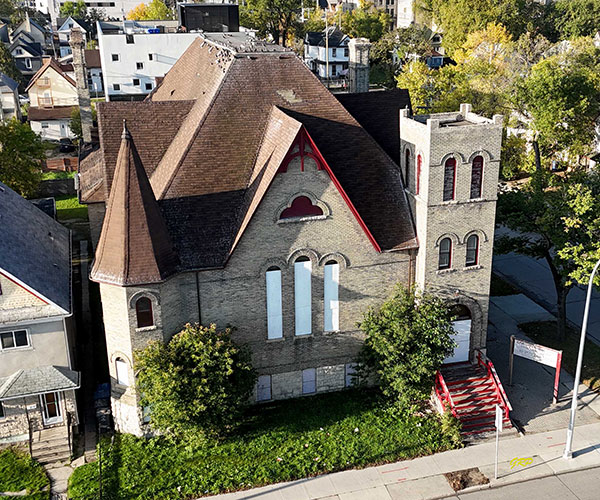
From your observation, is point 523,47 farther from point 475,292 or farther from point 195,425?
point 195,425

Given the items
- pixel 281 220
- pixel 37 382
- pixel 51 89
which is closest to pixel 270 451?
pixel 281 220

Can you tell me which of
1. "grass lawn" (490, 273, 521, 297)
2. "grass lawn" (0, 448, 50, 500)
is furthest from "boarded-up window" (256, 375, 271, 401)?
"grass lawn" (490, 273, 521, 297)

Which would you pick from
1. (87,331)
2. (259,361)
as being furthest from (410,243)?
(87,331)

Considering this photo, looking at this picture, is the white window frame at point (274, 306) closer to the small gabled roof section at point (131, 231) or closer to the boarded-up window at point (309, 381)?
the boarded-up window at point (309, 381)

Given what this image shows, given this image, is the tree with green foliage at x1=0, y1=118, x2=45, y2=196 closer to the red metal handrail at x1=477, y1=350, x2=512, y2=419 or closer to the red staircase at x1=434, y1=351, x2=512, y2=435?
the red staircase at x1=434, y1=351, x2=512, y2=435

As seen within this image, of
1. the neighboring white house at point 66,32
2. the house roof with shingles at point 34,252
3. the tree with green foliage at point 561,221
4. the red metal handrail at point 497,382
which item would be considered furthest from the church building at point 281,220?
the neighboring white house at point 66,32

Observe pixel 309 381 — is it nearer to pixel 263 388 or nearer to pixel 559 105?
pixel 263 388

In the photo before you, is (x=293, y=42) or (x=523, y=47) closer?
(x=523, y=47)
